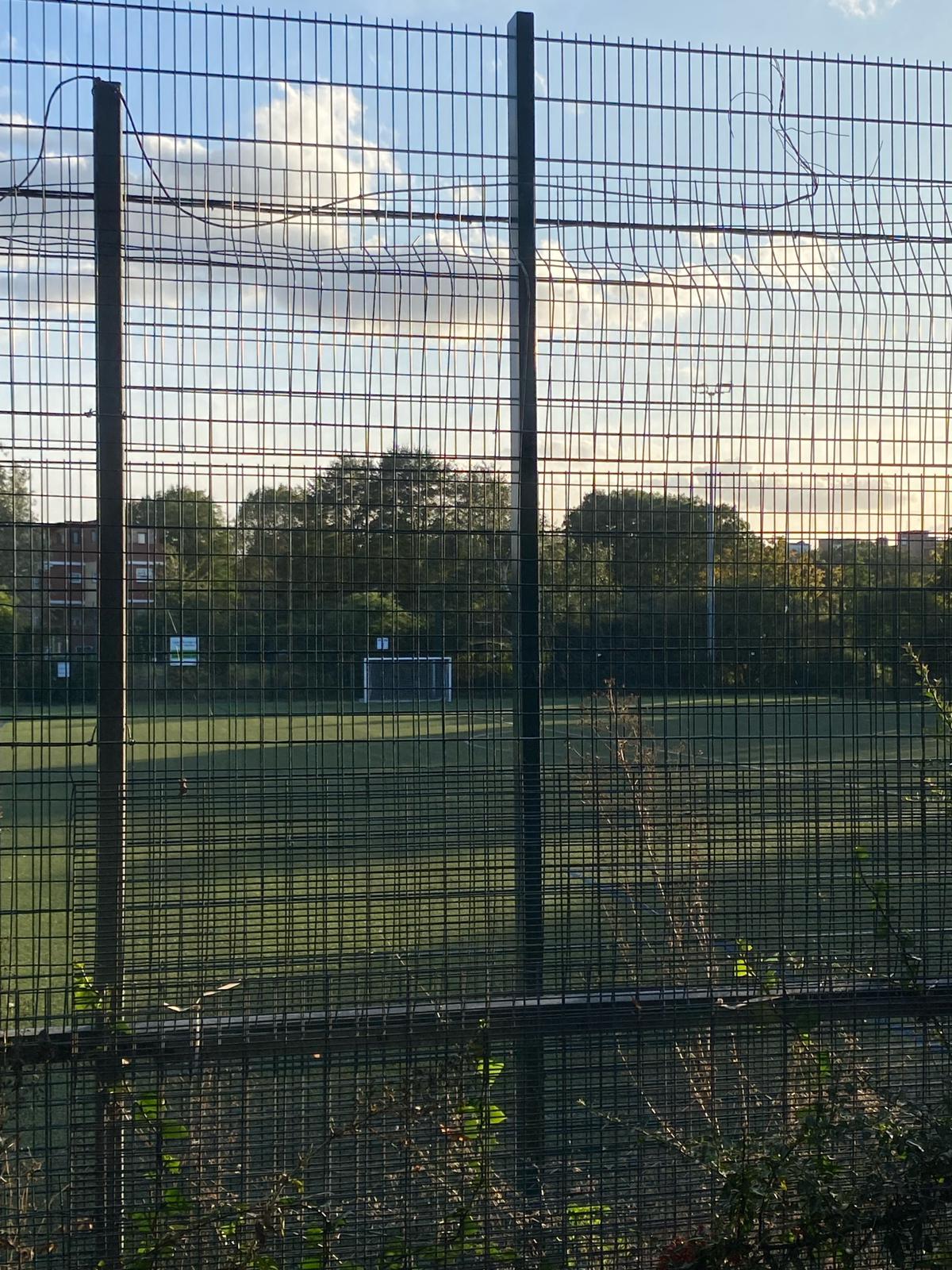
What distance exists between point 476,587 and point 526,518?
0.27 metres

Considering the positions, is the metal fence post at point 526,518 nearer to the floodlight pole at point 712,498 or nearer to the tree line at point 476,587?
the tree line at point 476,587

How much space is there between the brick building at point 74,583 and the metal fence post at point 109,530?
1.1 inches

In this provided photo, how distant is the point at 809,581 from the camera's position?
12.2 feet

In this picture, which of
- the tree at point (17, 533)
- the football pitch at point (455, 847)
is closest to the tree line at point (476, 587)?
the tree at point (17, 533)

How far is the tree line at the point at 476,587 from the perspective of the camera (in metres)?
3.41

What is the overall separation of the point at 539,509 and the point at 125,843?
1.62 meters

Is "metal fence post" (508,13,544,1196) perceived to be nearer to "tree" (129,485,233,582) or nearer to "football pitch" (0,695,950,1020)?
"football pitch" (0,695,950,1020)

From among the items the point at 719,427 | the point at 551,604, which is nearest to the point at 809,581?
the point at 719,427

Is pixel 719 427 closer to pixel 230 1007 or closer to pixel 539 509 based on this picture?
pixel 539 509

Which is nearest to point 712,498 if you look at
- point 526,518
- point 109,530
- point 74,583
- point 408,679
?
point 526,518

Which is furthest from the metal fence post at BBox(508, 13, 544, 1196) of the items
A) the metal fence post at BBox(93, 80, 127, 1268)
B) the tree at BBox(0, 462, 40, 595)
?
the tree at BBox(0, 462, 40, 595)

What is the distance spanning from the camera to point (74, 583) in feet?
11.1

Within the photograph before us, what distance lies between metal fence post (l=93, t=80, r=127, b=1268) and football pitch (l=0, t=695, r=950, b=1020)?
0.17ft

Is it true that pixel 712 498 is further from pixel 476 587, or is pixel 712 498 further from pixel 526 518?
pixel 476 587
